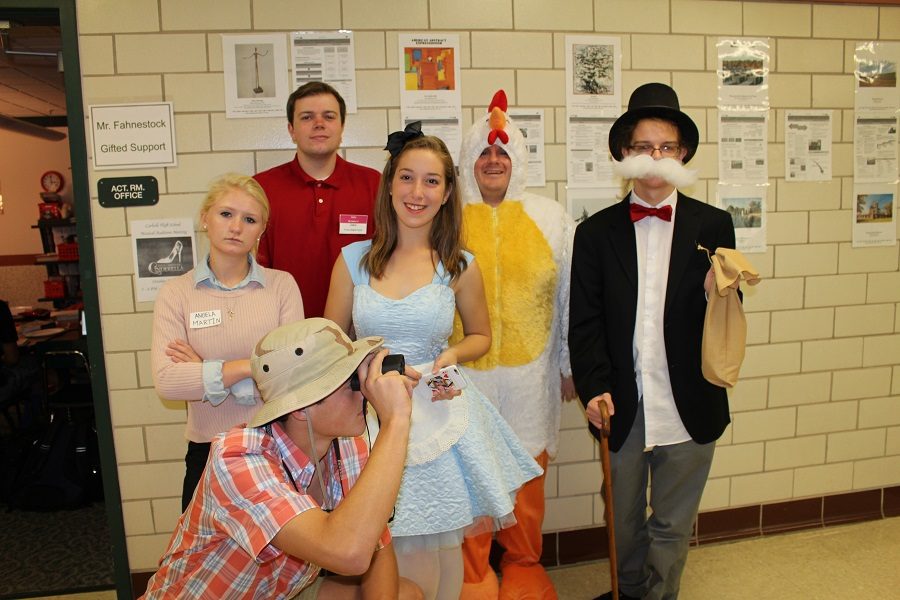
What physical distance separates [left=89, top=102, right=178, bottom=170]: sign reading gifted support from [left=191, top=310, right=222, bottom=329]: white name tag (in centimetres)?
100

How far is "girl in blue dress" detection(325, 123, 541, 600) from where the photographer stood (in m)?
1.86

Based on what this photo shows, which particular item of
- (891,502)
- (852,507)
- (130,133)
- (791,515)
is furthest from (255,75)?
(891,502)

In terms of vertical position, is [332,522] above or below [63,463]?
above

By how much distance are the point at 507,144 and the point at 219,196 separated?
1.06 m

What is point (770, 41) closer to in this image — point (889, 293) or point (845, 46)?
point (845, 46)

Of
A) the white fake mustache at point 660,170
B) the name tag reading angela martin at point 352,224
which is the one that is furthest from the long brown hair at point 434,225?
the white fake mustache at point 660,170

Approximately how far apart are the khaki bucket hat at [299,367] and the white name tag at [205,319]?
0.72m

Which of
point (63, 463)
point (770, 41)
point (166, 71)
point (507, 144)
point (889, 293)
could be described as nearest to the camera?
point (507, 144)

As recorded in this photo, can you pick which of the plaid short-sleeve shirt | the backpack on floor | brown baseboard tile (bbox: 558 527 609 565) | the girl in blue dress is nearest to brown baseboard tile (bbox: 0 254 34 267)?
the backpack on floor

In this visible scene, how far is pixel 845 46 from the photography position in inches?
119

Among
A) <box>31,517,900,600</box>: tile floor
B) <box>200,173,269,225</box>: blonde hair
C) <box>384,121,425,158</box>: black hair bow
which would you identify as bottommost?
<box>31,517,900,600</box>: tile floor

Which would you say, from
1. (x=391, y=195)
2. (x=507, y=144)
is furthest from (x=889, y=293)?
(x=391, y=195)

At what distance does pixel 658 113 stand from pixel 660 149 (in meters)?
0.13

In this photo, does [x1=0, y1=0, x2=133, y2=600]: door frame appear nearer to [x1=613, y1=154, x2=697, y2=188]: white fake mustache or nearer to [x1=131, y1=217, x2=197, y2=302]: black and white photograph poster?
[x1=131, y1=217, x2=197, y2=302]: black and white photograph poster
